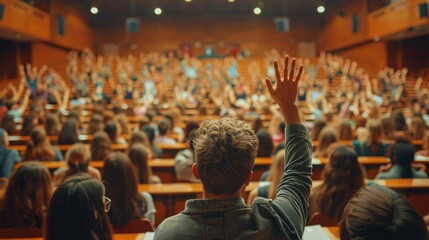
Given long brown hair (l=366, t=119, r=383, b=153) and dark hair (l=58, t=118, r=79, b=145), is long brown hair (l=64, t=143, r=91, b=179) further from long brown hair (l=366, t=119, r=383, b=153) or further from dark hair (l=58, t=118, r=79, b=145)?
long brown hair (l=366, t=119, r=383, b=153)

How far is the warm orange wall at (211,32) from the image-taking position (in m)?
29.4

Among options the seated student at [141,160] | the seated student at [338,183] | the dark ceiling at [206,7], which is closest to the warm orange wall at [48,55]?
the dark ceiling at [206,7]

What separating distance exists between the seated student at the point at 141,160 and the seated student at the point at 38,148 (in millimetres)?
1555

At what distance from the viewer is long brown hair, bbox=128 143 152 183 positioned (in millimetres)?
4535

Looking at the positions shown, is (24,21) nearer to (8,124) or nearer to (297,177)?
(8,124)

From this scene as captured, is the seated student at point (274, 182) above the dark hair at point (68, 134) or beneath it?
beneath

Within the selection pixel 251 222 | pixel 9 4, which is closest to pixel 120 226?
pixel 251 222

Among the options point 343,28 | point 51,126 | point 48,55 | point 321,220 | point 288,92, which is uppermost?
point 343,28

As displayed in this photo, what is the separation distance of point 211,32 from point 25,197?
2730cm

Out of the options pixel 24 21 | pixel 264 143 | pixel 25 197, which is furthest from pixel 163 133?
pixel 24 21

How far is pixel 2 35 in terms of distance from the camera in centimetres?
1870

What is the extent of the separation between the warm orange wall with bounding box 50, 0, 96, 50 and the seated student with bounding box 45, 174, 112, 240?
72.6ft

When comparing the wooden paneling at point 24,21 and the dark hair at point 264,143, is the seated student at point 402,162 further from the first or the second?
the wooden paneling at point 24,21

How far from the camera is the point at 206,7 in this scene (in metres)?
28.5
